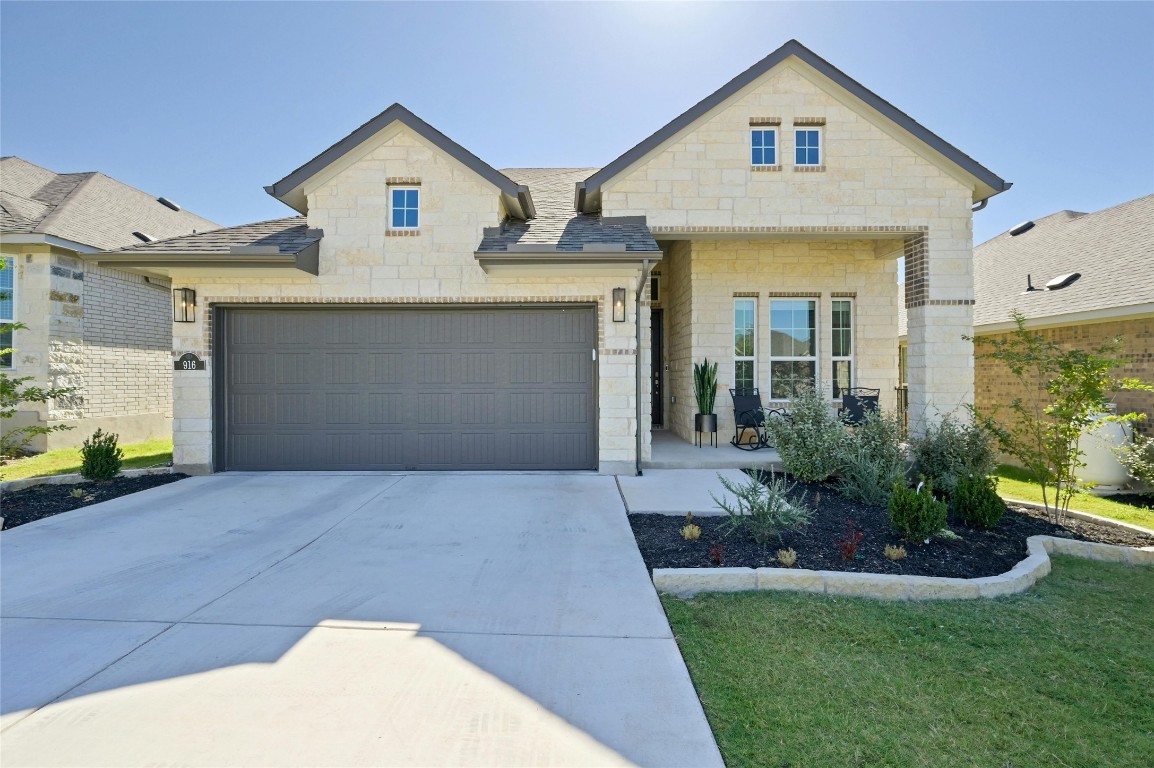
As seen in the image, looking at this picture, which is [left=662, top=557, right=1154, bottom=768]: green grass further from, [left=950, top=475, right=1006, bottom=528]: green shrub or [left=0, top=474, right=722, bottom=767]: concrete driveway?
[left=950, top=475, right=1006, bottom=528]: green shrub

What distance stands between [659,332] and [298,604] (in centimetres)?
1027

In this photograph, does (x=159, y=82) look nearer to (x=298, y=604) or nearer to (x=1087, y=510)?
A: (x=298, y=604)

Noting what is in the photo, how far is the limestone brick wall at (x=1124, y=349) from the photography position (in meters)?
8.32

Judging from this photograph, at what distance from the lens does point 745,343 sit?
35.3ft

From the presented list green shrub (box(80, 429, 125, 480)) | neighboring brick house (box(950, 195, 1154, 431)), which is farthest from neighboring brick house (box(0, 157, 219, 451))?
neighboring brick house (box(950, 195, 1154, 431))

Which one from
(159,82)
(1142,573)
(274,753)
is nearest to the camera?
(274,753)

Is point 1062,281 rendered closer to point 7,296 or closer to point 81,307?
point 81,307

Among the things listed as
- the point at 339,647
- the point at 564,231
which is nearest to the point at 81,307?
the point at 564,231

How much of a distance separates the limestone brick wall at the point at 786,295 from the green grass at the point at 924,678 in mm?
6745

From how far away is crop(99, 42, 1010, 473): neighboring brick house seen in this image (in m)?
8.39

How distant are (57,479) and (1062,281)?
1694cm

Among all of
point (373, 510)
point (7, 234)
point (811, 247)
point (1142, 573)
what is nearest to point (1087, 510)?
point (1142, 573)

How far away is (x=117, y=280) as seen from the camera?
495 inches

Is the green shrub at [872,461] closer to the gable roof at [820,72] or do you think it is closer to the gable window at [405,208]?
the gable roof at [820,72]
